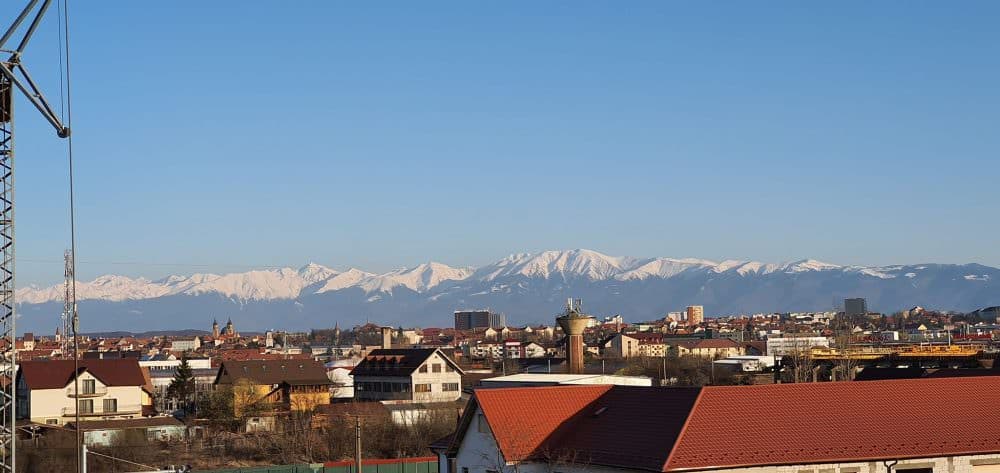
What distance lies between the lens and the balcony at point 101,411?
80438 millimetres

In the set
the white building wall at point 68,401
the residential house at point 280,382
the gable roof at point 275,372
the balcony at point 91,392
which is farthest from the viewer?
the gable roof at point 275,372

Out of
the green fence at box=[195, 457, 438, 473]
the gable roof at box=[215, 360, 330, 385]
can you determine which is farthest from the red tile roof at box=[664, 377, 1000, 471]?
the gable roof at box=[215, 360, 330, 385]

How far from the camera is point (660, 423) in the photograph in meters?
32.1

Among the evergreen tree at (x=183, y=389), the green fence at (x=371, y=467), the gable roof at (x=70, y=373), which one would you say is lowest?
the green fence at (x=371, y=467)

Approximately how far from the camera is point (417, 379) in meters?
99.2

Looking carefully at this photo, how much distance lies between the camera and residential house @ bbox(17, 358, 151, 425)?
8056 centimetres

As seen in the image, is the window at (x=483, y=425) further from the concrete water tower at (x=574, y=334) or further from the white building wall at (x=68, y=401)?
the white building wall at (x=68, y=401)

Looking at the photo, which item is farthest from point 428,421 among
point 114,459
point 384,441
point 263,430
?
point 114,459

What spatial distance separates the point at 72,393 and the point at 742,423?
195 ft

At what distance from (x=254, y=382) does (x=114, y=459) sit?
29325mm

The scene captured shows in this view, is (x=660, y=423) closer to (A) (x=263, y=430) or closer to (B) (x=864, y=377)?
(B) (x=864, y=377)

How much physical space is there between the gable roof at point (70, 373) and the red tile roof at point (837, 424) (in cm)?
5817

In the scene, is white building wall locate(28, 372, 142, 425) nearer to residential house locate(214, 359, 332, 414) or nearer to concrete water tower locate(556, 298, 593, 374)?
residential house locate(214, 359, 332, 414)

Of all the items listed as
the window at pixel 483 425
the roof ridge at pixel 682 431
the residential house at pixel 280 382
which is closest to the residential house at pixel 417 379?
the residential house at pixel 280 382
